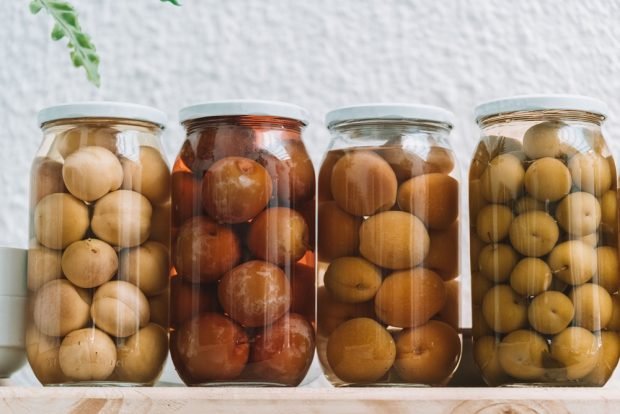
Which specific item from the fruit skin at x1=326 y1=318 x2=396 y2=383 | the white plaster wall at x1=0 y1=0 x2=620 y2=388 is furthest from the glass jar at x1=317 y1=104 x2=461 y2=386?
the white plaster wall at x1=0 y1=0 x2=620 y2=388

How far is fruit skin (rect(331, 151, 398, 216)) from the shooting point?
0.60 metres

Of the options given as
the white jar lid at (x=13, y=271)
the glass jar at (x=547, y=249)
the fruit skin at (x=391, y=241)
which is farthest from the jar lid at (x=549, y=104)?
the white jar lid at (x=13, y=271)

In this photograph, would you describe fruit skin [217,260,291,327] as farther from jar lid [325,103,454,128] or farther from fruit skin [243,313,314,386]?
jar lid [325,103,454,128]

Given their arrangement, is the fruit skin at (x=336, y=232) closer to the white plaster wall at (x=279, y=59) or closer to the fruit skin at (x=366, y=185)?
the fruit skin at (x=366, y=185)

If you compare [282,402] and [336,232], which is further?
[336,232]

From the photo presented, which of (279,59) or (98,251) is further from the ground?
(279,59)

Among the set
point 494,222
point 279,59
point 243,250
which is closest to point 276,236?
point 243,250

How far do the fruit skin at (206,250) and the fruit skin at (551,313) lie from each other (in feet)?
0.61

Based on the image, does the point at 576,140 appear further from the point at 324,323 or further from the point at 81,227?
the point at 81,227

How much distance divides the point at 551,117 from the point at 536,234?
0.27 ft

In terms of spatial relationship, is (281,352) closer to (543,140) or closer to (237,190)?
(237,190)

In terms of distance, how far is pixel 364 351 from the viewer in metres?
0.59

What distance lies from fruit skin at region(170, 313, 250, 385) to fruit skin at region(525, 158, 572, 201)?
0.20m

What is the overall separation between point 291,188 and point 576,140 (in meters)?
0.19
